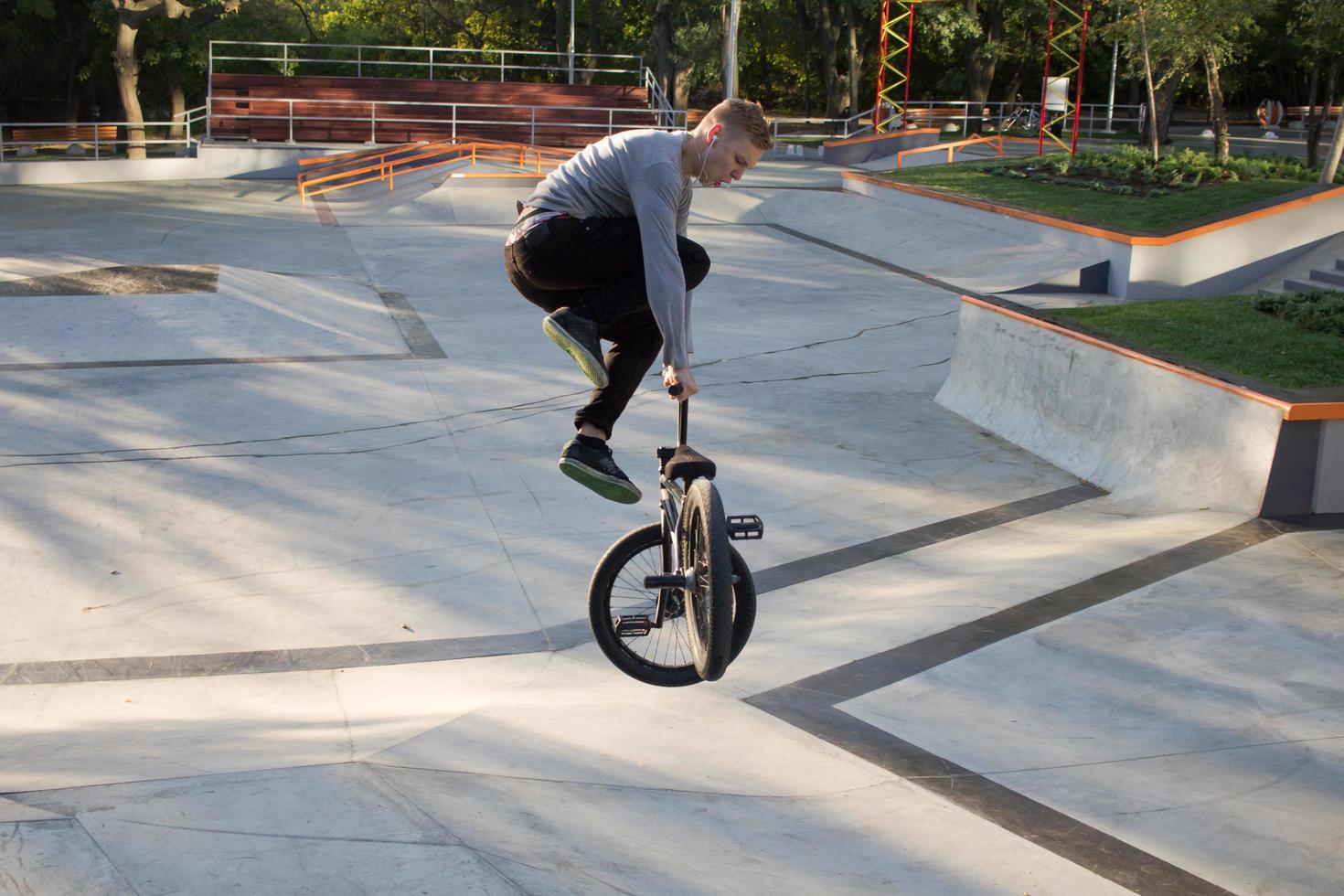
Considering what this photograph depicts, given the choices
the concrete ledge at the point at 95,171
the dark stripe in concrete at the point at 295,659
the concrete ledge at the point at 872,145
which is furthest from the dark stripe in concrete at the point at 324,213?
the dark stripe in concrete at the point at 295,659

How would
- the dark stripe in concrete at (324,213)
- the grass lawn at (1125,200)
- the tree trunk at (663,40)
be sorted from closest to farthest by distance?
the grass lawn at (1125,200)
the dark stripe in concrete at (324,213)
the tree trunk at (663,40)

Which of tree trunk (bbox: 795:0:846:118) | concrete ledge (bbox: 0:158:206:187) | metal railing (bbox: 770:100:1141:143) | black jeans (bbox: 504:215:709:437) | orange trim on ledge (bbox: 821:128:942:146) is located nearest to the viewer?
black jeans (bbox: 504:215:709:437)

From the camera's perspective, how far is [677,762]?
461 centimetres

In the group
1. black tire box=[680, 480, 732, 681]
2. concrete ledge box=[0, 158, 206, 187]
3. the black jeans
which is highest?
concrete ledge box=[0, 158, 206, 187]

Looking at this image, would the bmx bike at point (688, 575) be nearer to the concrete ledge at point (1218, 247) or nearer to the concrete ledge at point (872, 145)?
the concrete ledge at point (1218, 247)

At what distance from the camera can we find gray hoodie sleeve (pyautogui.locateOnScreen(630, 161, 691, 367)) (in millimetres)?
3920

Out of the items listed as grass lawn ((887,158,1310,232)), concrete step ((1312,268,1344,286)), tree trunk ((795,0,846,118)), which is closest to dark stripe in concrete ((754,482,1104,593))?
concrete step ((1312,268,1344,286))

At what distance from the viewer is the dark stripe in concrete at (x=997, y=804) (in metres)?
4.03

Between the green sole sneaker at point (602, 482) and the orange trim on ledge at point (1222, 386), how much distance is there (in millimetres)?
5518

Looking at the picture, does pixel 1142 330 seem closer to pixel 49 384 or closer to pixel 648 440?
pixel 648 440

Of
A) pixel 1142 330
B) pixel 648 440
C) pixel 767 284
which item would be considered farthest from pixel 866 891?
pixel 767 284

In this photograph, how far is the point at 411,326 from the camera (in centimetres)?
1417

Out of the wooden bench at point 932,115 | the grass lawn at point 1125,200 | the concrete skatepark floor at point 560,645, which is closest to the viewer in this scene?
the concrete skatepark floor at point 560,645

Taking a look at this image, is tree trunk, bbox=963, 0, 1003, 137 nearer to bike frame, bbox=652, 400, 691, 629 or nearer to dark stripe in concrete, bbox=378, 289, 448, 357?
dark stripe in concrete, bbox=378, 289, 448, 357
